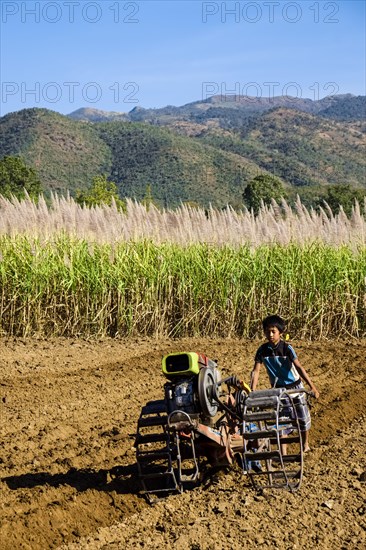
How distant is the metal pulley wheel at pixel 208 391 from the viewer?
5.17 meters

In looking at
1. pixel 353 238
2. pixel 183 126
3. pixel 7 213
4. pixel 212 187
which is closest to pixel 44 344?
pixel 7 213

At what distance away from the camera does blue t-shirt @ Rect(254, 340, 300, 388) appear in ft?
21.0

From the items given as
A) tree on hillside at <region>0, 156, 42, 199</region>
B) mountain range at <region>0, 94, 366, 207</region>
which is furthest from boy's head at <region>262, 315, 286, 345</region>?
mountain range at <region>0, 94, 366, 207</region>

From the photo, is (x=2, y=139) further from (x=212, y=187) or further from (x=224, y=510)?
(x=224, y=510)

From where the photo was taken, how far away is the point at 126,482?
5.90 m

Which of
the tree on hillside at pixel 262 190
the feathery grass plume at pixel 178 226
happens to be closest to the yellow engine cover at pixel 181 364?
the feathery grass plume at pixel 178 226

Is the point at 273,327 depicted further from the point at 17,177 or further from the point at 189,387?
the point at 17,177

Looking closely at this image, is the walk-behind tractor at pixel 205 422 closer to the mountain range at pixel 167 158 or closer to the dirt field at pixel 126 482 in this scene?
the dirt field at pixel 126 482

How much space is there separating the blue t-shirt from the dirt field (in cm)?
62

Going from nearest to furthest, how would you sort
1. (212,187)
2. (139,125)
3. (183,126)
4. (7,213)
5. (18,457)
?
1. (18,457)
2. (7,213)
3. (212,187)
4. (139,125)
5. (183,126)

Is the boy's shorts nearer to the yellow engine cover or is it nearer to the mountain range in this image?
the yellow engine cover

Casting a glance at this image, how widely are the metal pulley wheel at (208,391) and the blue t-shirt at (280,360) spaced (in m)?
1.06

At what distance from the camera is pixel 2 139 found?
99.5 metres

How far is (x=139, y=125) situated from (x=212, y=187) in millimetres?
28358
